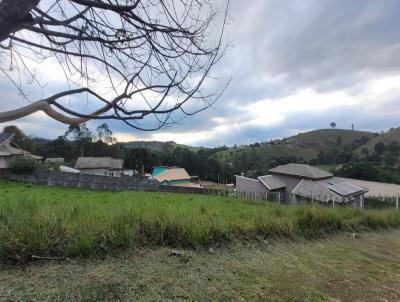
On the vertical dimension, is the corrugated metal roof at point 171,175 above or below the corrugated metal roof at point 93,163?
below

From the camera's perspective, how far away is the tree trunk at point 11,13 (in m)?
1.24

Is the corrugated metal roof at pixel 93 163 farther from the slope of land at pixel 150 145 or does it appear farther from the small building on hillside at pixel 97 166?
the slope of land at pixel 150 145

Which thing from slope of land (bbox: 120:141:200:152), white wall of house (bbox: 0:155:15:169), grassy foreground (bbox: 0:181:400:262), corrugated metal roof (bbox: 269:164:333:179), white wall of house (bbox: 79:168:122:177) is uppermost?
slope of land (bbox: 120:141:200:152)

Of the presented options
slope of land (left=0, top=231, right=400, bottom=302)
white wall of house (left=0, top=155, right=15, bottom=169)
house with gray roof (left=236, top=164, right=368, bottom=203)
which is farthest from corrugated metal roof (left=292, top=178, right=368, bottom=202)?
white wall of house (left=0, top=155, right=15, bottom=169)

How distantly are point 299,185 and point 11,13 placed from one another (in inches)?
941

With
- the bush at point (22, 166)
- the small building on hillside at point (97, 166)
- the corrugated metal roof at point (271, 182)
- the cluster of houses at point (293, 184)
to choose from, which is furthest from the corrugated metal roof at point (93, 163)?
the corrugated metal roof at point (271, 182)

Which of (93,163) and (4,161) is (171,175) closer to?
(93,163)

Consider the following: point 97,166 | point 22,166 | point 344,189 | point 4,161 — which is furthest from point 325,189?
point 97,166

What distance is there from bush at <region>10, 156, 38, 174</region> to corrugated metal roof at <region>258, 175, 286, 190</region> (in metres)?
19.8

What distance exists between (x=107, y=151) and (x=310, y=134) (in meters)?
63.8

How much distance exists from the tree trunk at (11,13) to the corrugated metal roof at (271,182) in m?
24.7

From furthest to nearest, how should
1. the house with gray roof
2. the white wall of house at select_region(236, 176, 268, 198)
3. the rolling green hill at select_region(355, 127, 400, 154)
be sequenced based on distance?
the rolling green hill at select_region(355, 127, 400, 154), the white wall of house at select_region(236, 176, 268, 198), the house with gray roof

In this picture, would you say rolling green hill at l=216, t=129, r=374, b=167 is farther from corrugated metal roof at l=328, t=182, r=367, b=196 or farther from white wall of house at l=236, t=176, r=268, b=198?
corrugated metal roof at l=328, t=182, r=367, b=196

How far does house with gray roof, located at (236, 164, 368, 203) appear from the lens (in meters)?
20.6
